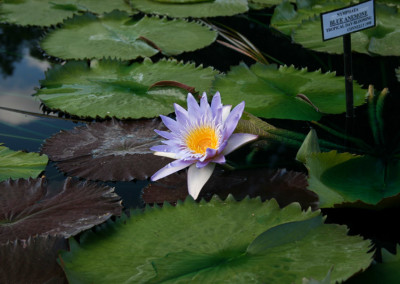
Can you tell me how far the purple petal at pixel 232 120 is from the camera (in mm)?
1333

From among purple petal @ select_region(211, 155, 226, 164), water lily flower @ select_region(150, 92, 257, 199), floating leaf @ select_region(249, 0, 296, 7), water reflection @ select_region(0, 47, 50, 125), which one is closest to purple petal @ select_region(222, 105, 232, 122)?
water lily flower @ select_region(150, 92, 257, 199)

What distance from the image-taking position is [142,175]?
1.50 m

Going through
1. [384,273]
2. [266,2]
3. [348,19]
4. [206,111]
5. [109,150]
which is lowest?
[384,273]

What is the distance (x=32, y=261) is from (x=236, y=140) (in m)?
0.58

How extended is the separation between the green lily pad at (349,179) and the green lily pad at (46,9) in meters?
2.02

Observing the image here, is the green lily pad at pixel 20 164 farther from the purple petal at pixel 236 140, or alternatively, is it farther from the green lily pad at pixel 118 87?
the purple petal at pixel 236 140

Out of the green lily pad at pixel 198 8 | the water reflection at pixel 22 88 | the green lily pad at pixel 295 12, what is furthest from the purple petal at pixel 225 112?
the green lily pad at pixel 198 8

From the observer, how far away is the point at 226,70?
7.34ft

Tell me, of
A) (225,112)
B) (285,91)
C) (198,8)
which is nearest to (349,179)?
(225,112)

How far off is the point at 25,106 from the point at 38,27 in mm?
1084

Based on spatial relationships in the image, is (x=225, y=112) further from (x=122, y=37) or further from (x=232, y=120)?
(x=122, y=37)

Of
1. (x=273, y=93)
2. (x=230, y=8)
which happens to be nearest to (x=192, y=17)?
(x=230, y=8)

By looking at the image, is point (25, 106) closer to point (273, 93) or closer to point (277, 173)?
point (273, 93)

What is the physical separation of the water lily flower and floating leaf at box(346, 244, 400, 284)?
0.45m
